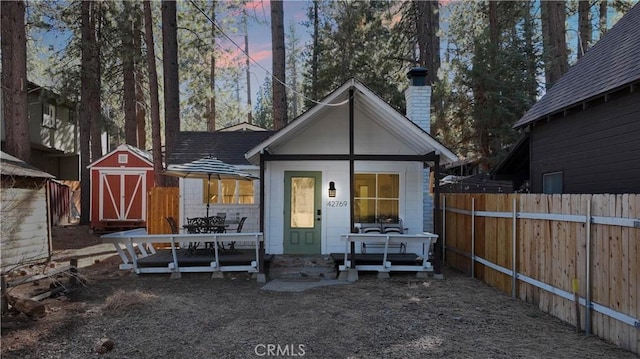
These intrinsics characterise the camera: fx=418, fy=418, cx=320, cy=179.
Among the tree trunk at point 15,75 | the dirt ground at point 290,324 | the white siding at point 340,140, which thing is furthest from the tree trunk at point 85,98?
the dirt ground at point 290,324

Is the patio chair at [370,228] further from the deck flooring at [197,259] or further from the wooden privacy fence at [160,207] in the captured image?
the wooden privacy fence at [160,207]

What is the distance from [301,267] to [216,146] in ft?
17.3

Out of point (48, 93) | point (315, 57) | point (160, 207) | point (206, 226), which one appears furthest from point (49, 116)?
point (206, 226)

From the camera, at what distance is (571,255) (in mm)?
5527

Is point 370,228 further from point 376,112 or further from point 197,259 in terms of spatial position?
point 197,259

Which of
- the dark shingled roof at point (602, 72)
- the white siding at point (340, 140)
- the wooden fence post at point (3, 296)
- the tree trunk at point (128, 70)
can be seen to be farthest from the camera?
the tree trunk at point (128, 70)

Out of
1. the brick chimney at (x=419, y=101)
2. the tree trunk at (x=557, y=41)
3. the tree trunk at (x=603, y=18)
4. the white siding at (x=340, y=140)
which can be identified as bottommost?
the white siding at (x=340, y=140)

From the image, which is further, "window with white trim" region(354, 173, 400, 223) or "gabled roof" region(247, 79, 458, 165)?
"window with white trim" region(354, 173, 400, 223)

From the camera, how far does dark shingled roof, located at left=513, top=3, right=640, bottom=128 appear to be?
24.9 feet

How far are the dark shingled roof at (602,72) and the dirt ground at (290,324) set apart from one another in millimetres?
4370

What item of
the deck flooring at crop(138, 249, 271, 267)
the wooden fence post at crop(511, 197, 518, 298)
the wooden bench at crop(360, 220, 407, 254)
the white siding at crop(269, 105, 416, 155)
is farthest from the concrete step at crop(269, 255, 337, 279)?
the wooden fence post at crop(511, 197, 518, 298)

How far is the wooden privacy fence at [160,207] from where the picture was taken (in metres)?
12.3

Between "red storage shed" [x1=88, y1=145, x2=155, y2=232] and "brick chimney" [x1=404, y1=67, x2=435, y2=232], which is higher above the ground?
"brick chimney" [x1=404, y1=67, x2=435, y2=232]

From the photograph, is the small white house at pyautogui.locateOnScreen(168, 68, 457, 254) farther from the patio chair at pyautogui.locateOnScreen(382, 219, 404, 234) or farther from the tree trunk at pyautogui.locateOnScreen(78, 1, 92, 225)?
the tree trunk at pyautogui.locateOnScreen(78, 1, 92, 225)
